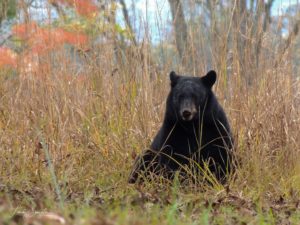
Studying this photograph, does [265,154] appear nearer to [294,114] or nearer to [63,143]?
[294,114]

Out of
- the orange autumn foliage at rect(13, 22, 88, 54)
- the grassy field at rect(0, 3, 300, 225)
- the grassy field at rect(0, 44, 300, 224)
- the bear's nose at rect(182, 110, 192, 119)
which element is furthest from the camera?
the orange autumn foliage at rect(13, 22, 88, 54)

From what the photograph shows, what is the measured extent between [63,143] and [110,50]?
3.94 ft

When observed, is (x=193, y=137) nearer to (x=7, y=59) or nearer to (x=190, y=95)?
(x=190, y=95)

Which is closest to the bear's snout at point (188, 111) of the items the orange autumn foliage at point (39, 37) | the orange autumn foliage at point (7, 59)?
the orange autumn foliage at point (39, 37)

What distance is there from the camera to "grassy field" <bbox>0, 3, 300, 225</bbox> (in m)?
5.49

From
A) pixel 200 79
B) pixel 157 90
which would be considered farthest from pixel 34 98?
pixel 200 79

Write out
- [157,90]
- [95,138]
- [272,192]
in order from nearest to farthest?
1. [272,192]
2. [95,138]
3. [157,90]

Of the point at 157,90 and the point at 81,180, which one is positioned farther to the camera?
the point at 157,90

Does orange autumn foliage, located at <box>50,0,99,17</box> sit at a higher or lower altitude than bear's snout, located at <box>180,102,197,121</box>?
higher

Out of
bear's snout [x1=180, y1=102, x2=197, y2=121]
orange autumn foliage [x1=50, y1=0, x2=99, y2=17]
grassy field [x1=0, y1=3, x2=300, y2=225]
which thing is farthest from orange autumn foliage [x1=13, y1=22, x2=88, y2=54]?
bear's snout [x1=180, y1=102, x2=197, y2=121]

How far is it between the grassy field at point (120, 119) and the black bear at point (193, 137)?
0.62ft

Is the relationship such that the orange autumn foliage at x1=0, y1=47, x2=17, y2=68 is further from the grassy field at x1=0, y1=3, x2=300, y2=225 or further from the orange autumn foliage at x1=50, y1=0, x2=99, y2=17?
the orange autumn foliage at x1=50, y1=0, x2=99, y2=17

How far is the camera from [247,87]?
21.6 feet

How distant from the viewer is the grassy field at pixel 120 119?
18.0 feet
